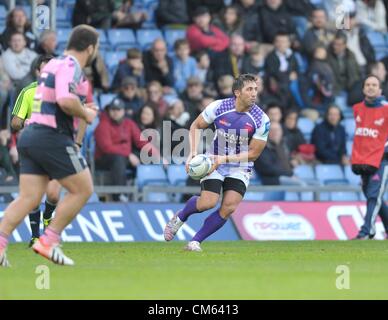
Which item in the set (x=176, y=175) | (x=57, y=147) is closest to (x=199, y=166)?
(x=57, y=147)

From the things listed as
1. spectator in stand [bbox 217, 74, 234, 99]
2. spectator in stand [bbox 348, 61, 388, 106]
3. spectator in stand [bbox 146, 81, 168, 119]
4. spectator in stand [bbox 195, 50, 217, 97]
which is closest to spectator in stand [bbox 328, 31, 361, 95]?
spectator in stand [bbox 348, 61, 388, 106]

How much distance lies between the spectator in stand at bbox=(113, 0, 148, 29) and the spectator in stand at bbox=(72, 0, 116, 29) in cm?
38

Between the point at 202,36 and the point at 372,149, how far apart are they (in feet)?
21.7

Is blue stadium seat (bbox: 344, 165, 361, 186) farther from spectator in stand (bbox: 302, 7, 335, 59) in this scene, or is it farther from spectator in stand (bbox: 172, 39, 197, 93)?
spectator in stand (bbox: 172, 39, 197, 93)

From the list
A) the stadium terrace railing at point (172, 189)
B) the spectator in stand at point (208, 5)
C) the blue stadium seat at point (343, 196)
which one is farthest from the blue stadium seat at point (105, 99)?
the blue stadium seat at point (343, 196)

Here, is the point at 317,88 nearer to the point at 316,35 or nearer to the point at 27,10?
the point at 316,35

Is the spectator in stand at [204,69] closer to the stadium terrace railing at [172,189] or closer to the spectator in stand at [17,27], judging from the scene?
the stadium terrace railing at [172,189]

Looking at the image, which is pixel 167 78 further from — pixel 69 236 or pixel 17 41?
pixel 69 236

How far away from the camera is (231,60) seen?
987 inches

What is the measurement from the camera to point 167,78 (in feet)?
80.0

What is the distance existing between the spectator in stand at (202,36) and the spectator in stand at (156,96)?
7.48 ft

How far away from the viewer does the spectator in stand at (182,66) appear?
24.5m

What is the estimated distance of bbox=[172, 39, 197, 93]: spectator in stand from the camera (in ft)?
80.4
